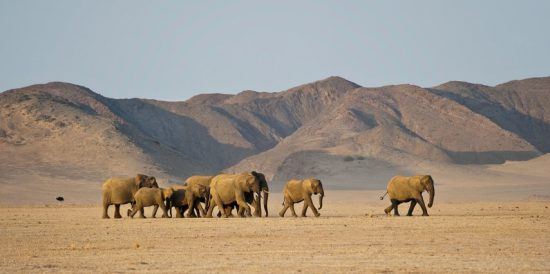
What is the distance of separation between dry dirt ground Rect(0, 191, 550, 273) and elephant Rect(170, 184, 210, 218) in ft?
19.7

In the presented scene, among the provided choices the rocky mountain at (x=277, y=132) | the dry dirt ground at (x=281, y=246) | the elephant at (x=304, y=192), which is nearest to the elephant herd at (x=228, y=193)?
the elephant at (x=304, y=192)

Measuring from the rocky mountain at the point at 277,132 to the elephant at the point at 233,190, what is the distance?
44.0 meters

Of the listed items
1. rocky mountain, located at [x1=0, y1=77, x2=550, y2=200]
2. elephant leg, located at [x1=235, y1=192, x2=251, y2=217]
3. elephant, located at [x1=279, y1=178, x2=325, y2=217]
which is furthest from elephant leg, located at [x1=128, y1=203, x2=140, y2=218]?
rocky mountain, located at [x1=0, y1=77, x2=550, y2=200]

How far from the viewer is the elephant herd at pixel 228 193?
40438 mm

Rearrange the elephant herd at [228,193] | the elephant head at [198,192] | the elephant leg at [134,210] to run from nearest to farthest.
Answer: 1. the elephant herd at [228,193]
2. the elephant leg at [134,210]
3. the elephant head at [198,192]

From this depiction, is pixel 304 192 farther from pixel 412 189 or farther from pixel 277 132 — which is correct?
pixel 277 132

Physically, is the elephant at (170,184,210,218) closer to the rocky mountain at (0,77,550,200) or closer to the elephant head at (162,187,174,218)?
the elephant head at (162,187,174,218)

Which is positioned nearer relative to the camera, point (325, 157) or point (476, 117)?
point (325, 157)

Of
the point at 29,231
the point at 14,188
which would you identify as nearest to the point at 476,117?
the point at 14,188

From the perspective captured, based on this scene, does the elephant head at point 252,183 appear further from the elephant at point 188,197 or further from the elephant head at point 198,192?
the elephant at point 188,197

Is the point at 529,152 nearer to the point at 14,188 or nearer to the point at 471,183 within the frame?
the point at 471,183

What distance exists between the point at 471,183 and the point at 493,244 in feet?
230

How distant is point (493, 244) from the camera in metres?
24.2

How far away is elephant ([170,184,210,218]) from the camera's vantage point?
42.3 meters
